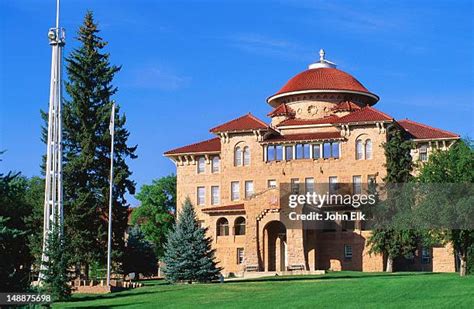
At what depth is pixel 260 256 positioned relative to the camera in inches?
2359

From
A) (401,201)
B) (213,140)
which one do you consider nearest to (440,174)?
(401,201)

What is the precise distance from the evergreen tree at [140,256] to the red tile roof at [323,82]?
16.7 m

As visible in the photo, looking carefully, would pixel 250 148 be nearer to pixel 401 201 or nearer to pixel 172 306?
pixel 401 201

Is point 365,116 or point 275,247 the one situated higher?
point 365,116

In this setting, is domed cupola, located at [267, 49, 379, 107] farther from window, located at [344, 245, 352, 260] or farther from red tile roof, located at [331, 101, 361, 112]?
window, located at [344, 245, 352, 260]

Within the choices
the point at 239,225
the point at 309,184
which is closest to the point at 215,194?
the point at 239,225

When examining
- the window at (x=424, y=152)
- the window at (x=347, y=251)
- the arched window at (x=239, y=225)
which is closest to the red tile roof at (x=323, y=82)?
the window at (x=424, y=152)

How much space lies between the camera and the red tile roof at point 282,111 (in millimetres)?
69963

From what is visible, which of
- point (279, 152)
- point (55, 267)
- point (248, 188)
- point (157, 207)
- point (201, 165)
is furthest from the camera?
point (157, 207)

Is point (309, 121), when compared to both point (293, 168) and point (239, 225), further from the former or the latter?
point (239, 225)

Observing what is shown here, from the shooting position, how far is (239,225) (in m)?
64.9

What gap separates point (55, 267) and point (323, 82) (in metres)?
36.0

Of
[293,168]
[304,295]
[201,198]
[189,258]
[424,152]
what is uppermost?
[424,152]

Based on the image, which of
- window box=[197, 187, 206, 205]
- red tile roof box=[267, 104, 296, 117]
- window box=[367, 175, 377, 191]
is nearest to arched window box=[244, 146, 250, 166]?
red tile roof box=[267, 104, 296, 117]
